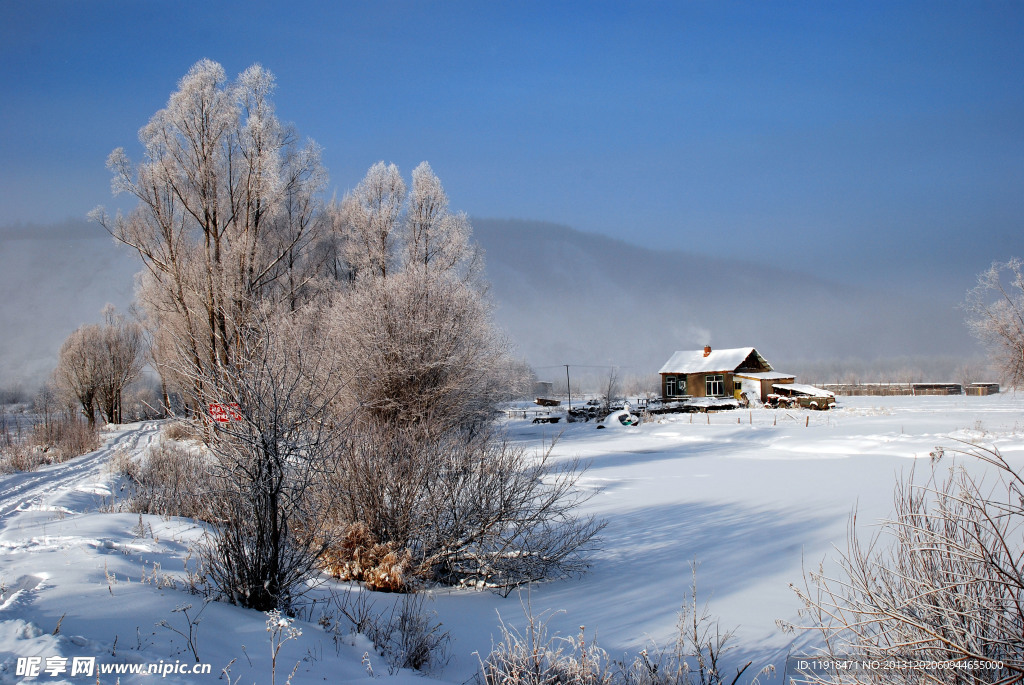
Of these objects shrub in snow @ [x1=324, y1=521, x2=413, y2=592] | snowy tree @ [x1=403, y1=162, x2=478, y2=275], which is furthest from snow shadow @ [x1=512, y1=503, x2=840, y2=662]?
snowy tree @ [x1=403, y1=162, x2=478, y2=275]

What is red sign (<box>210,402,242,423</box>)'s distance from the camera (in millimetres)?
4887

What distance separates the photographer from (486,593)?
7.96 m

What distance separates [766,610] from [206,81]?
22855 millimetres

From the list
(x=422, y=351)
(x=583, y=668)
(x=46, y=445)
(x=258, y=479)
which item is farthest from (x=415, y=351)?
(x=46, y=445)

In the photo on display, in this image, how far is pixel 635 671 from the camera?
16.9 feet

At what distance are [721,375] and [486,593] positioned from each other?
159 feet

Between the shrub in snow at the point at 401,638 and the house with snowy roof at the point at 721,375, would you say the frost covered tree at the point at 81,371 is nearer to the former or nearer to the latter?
the shrub in snow at the point at 401,638

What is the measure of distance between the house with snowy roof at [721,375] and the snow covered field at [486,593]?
1215 inches

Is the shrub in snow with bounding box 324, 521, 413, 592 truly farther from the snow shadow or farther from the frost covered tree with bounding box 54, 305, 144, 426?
the frost covered tree with bounding box 54, 305, 144, 426

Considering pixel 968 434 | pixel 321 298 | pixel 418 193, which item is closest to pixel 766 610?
pixel 968 434

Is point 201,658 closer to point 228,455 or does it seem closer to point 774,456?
point 228,455

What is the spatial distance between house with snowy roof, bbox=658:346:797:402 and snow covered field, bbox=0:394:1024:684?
101ft

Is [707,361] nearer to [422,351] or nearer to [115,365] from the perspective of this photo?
[422,351]

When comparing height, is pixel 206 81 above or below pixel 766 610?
above
